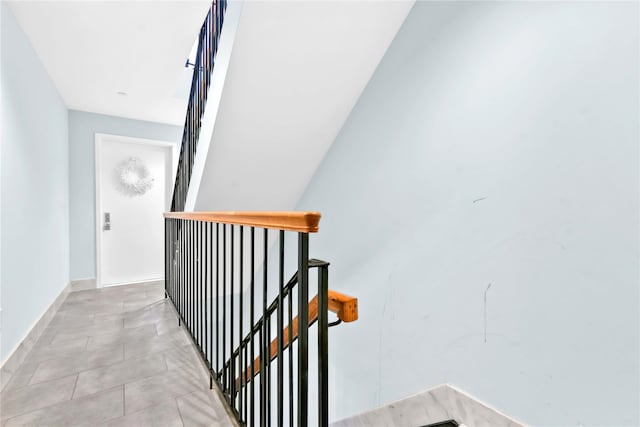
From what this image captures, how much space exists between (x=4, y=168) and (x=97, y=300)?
6.23 feet

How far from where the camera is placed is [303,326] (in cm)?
77

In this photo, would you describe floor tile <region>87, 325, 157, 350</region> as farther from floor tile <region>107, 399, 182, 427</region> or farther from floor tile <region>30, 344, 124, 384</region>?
floor tile <region>107, 399, 182, 427</region>

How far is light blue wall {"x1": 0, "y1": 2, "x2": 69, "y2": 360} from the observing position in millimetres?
1821

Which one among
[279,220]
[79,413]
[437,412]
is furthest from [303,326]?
[79,413]

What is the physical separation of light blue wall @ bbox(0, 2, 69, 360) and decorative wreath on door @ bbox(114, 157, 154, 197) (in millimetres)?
820

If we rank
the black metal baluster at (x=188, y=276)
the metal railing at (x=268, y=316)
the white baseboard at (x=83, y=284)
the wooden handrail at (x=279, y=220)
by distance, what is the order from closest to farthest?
the wooden handrail at (x=279, y=220) → the metal railing at (x=268, y=316) → the black metal baluster at (x=188, y=276) → the white baseboard at (x=83, y=284)

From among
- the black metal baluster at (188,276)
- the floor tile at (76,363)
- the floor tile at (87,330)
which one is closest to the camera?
the floor tile at (76,363)

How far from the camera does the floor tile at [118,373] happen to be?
1598 mm

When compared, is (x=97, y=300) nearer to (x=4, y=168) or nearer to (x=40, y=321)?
(x=40, y=321)

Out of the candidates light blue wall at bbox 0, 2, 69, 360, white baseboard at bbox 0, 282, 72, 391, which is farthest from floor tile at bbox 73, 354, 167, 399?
light blue wall at bbox 0, 2, 69, 360

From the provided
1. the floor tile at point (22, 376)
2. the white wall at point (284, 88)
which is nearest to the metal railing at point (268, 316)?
the white wall at point (284, 88)

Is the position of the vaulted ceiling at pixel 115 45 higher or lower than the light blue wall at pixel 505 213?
higher

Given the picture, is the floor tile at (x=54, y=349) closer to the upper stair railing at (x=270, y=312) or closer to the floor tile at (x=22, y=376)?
the floor tile at (x=22, y=376)

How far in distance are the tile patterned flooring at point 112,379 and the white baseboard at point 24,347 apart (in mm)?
33
